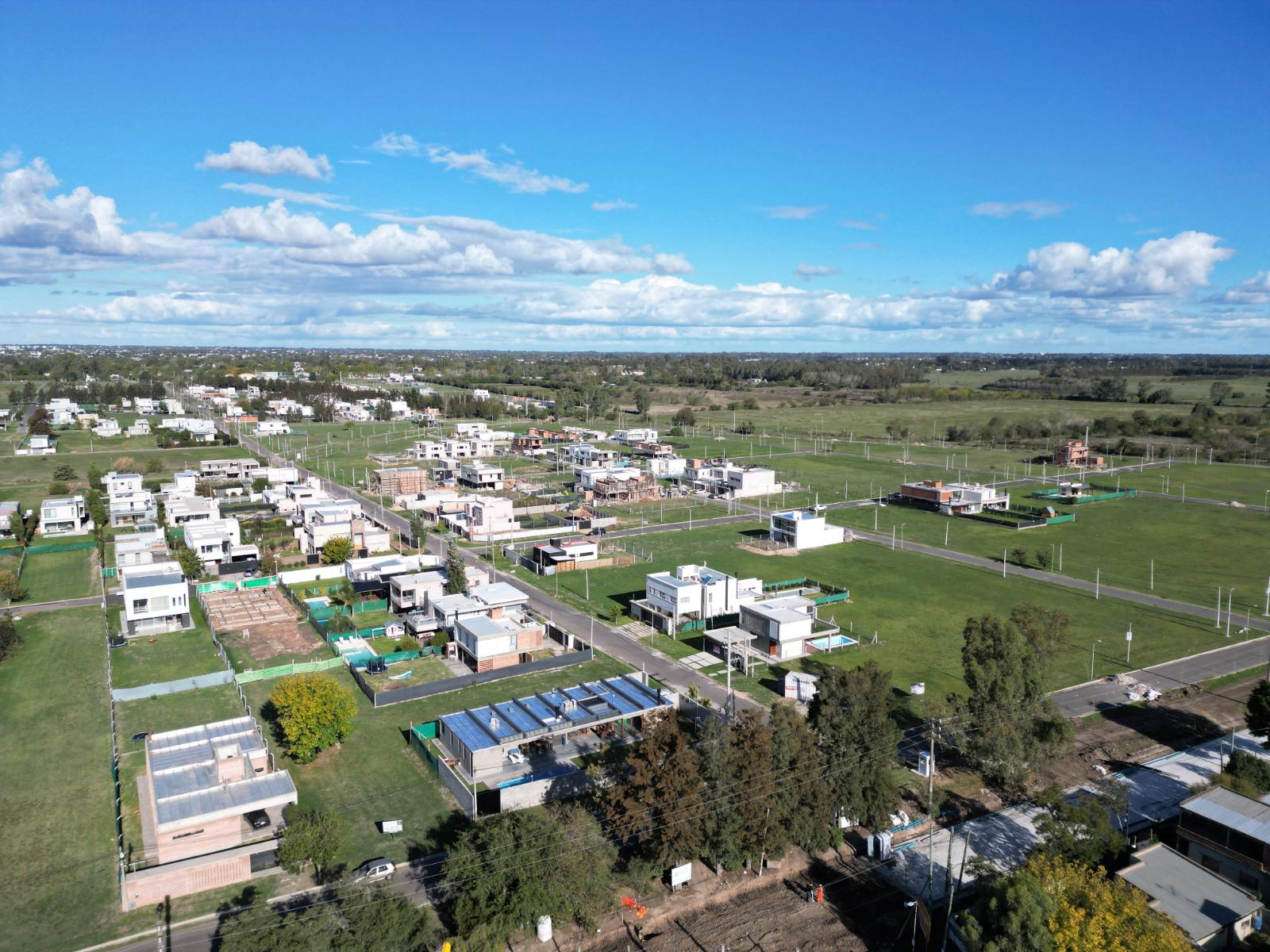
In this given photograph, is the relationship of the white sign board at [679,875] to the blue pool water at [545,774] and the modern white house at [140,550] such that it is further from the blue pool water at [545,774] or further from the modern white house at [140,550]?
the modern white house at [140,550]

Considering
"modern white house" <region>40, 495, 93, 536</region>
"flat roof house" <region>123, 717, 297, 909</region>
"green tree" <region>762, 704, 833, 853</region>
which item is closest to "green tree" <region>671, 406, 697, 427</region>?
"modern white house" <region>40, 495, 93, 536</region>

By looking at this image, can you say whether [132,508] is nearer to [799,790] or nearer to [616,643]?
[616,643]

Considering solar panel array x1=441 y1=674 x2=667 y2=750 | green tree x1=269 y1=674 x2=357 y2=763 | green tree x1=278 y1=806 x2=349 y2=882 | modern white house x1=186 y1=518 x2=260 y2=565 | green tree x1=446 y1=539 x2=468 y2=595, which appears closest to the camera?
green tree x1=278 y1=806 x2=349 y2=882

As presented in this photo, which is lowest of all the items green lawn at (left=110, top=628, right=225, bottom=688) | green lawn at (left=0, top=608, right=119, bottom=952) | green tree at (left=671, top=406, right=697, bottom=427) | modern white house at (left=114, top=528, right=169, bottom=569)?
green lawn at (left=110, top=628, right=225, bottom=688)

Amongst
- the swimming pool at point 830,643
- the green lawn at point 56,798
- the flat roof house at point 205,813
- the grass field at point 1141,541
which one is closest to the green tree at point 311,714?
the flat roof house at point 205,813

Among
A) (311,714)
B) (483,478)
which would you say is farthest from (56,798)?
(483,478)

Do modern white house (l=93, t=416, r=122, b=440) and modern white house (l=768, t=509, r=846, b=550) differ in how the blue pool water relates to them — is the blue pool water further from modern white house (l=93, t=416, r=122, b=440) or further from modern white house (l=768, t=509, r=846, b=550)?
modern white house (l=93, t=416, r=122, b=440)

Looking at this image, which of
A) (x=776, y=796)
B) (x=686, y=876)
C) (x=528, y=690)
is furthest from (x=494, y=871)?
(x=528, y=690)
